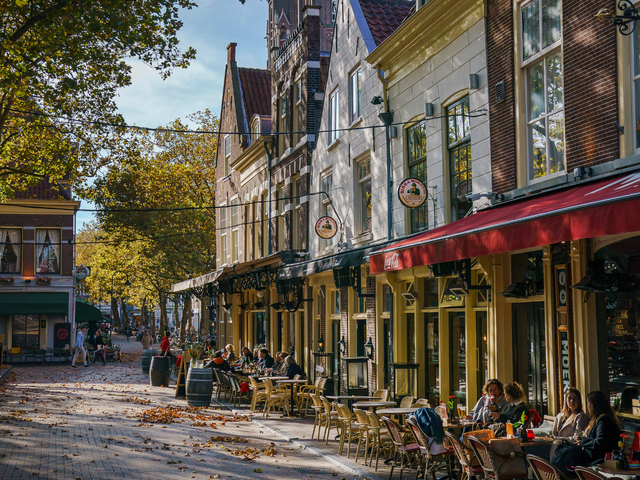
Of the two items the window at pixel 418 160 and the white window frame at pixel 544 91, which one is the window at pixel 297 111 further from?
the white window frame at pixel 544 91

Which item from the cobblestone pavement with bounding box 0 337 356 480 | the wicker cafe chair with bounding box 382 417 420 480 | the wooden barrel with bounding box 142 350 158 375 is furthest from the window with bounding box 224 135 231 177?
the wicker cafe chair with bounding box 382 417 420 480

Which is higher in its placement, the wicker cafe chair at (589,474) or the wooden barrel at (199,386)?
the wicker cafe chair at (589,474)

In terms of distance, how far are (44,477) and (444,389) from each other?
7023 millimetres

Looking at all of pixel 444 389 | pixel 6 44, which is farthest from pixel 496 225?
pixel 6 44

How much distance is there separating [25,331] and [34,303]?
1.93 meters

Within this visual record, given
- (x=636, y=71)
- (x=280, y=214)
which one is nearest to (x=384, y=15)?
(x=280, y=214)

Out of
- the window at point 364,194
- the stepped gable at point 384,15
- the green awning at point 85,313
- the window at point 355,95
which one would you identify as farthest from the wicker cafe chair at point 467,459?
the green awning at point 85,313

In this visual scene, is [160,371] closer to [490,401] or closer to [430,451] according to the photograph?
[490,401]

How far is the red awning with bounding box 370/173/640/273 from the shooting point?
21.4 ft

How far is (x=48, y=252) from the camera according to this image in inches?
1478

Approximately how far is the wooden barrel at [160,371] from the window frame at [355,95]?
35.9 ft

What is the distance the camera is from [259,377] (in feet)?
62.0

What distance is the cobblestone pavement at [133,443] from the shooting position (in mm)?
10039

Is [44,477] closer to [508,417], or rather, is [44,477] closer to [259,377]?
[508,417]
